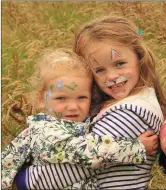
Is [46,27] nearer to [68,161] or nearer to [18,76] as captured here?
[18,76]

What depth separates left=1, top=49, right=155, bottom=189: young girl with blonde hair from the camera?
1.96 meters

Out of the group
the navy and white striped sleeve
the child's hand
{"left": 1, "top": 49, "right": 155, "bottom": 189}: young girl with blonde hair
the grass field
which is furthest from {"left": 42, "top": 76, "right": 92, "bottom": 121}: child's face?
the grass field

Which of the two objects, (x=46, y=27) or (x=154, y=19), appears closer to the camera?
(x=154, y=19)

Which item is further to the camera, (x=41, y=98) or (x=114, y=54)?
(x=41, y=98)

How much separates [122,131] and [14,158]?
0.48 meters

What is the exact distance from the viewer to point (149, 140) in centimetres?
203

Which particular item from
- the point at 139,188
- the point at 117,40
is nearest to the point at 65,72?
the point at 117,40

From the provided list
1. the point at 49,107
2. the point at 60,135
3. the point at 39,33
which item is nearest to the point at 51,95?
the point at 49,107

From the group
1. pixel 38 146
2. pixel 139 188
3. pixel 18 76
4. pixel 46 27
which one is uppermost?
pixel 46 27

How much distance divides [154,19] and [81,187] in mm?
955

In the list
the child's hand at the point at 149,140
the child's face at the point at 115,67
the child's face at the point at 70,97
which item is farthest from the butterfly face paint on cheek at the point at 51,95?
the child's hand at the point at 149,140

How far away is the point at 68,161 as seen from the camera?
1998 millimetres

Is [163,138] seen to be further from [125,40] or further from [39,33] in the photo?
[39,33]

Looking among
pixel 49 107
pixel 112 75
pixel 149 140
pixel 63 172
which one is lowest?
pixel 63 172
